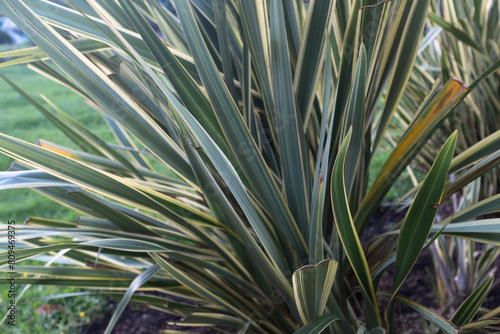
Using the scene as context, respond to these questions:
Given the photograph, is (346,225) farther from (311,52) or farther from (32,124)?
(32,124)

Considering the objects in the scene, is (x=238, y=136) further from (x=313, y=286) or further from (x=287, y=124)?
(x=313, y=286)

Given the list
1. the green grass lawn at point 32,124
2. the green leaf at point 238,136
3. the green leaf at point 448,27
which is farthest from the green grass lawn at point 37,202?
the green leaf at point 448,27

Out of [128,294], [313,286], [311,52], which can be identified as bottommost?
[128,294]

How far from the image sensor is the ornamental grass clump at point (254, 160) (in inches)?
25.1

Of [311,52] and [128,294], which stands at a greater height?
[311,52]

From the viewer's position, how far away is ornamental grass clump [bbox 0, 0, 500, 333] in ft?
2.09

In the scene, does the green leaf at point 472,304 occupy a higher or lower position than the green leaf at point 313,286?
lower

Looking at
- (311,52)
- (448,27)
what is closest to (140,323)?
(311,52)

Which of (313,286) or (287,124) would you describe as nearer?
(313,286)

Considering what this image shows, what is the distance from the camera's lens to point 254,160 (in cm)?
71

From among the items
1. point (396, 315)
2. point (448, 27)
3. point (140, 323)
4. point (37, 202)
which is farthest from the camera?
point (37, 202)

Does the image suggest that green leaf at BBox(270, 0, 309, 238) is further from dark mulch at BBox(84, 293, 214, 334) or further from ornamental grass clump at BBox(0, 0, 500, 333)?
dark mulch at BBox(84, 293, 214, 334)

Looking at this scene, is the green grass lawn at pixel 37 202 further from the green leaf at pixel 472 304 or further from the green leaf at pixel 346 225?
the green leaf at pixel 472 304

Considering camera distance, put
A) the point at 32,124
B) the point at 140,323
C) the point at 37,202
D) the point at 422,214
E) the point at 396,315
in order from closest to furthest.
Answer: the point at 422,214
the point at 396,315
the point at 140,323
the point at 37,202
the point at 32,124
